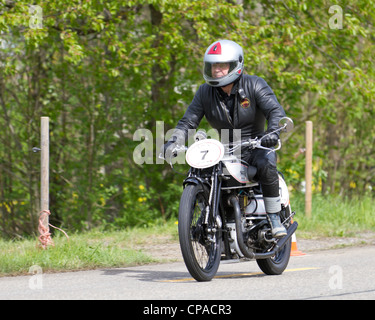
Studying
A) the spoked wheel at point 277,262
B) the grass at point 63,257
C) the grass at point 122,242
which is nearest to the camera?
the spoked wheel at point 277,262

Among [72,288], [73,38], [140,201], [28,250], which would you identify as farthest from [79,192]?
[72,288]

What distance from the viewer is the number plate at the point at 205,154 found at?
21.4ft

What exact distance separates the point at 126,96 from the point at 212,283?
935cm

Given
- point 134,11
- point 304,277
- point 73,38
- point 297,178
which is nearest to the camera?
point 304,277

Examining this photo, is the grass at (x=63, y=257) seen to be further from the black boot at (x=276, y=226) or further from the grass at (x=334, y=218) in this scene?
the grass at (x=334, y=218)

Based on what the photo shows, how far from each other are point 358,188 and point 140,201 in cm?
636

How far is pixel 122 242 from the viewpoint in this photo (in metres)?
10.4

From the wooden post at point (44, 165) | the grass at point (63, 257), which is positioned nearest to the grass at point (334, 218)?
the grass at point (63, 257)

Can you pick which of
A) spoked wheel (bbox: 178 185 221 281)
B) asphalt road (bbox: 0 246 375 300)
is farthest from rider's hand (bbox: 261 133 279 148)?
asphalt road (bbox: 0 246 375 300)

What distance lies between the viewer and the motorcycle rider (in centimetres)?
689

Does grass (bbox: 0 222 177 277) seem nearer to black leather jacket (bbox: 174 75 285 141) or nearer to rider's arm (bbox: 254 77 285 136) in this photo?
black leather jacket (bbox: 174 75 285 141)

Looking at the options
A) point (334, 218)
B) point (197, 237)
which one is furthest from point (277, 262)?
point (334, 218)

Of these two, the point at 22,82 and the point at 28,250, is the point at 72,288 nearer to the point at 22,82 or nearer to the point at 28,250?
the point at 28,250

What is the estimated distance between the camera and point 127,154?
51.8ft
